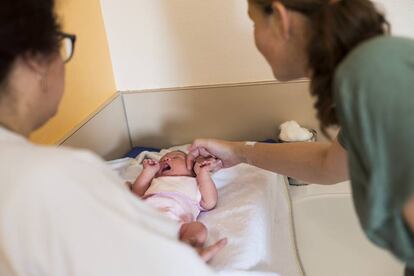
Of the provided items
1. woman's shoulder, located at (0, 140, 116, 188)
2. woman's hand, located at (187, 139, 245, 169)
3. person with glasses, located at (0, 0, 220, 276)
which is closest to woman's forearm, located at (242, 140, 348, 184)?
woman's hand, located at (187, 139, 245, 169)

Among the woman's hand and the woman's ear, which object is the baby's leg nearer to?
the woman's hand

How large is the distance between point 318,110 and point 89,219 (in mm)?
482

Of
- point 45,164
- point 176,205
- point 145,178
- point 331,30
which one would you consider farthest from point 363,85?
point 145,178

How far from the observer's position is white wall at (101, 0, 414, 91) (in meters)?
1.71

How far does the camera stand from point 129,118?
1926 millimetres

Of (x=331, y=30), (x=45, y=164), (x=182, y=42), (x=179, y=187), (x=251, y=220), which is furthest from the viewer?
(x=182, y=42)

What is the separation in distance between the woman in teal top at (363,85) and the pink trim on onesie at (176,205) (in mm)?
589

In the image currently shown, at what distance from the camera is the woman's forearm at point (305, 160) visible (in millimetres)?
1072

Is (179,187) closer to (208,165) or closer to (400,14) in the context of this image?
(208,165)

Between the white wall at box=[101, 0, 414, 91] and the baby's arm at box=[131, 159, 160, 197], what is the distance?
451 mm

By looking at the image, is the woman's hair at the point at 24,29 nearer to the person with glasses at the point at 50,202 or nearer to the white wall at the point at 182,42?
the person with glasses at the point at 50,202

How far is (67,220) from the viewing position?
586 millimetres

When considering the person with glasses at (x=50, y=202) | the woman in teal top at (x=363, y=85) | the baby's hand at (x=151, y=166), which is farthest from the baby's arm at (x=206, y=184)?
the person with glasses at (x=50, y=202)

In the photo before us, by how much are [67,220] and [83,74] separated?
1.13 meters
